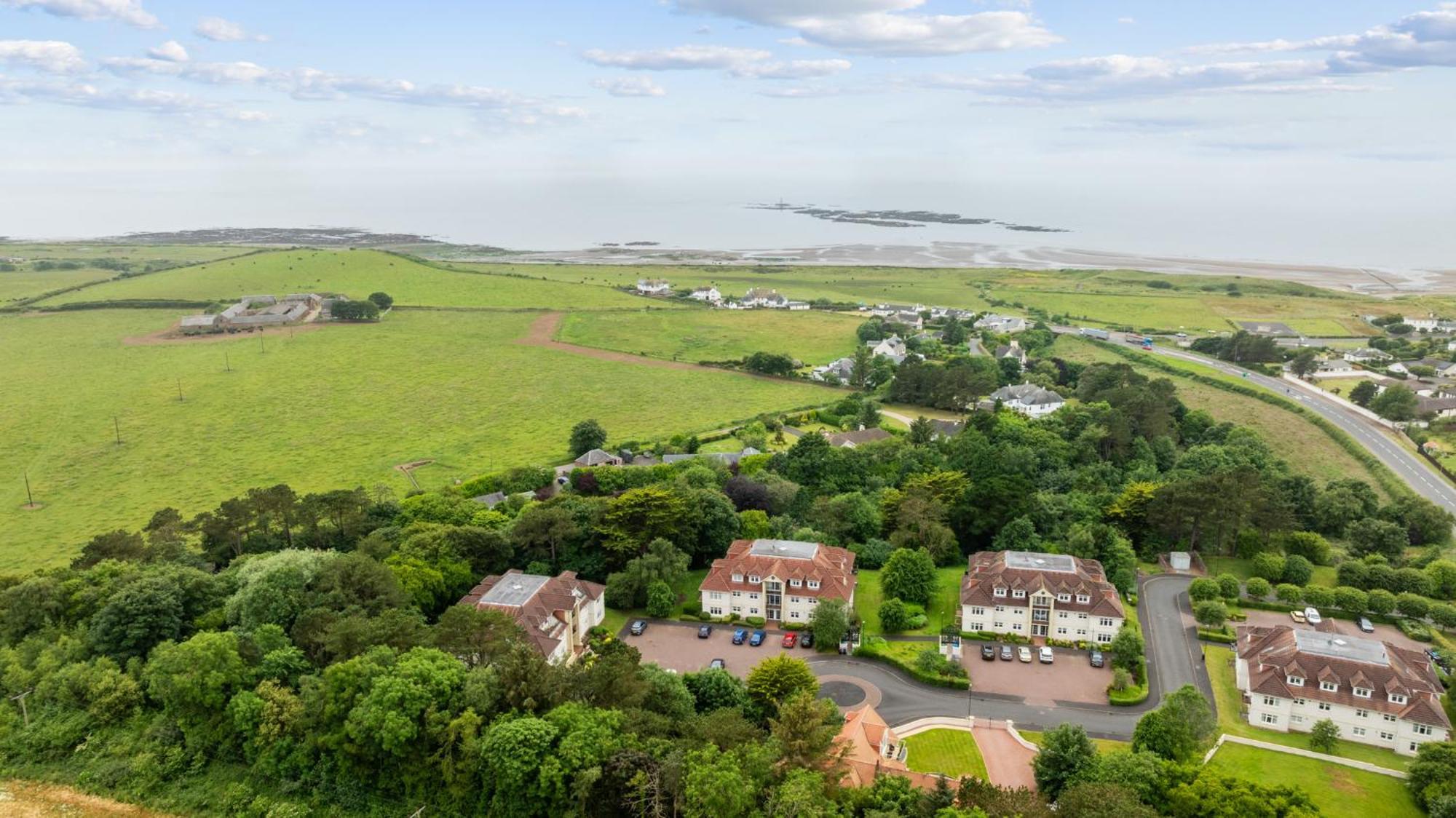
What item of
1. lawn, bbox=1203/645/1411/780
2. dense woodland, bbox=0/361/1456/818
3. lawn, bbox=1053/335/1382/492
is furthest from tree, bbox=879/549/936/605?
lawn, bbox=1053/335/1382/492

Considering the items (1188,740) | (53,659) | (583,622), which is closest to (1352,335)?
(1188,740)

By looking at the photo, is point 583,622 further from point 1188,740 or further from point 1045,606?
point 1188,740

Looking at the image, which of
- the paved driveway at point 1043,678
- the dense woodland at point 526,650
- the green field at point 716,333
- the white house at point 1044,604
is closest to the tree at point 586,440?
the dense woodland at point 526,650

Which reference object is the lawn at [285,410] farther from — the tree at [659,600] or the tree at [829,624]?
the tree at [829,624]

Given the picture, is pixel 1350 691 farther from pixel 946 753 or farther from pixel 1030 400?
pixel 1030 400

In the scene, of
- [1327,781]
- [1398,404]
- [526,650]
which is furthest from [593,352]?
[1327,781]
